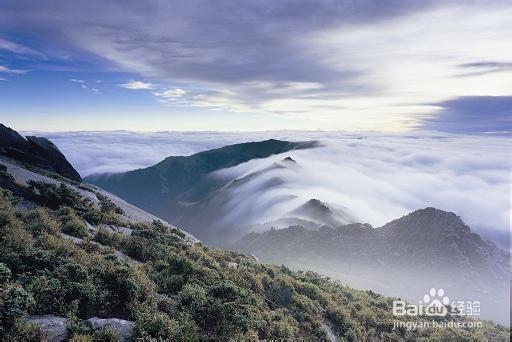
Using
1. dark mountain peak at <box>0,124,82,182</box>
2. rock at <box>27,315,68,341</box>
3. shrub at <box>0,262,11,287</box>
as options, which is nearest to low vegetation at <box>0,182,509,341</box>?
shrub at <box>0,262,11,287</box>

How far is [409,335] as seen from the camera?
72.5ft

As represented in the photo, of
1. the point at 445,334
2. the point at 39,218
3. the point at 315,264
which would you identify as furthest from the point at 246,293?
the point at 315,264

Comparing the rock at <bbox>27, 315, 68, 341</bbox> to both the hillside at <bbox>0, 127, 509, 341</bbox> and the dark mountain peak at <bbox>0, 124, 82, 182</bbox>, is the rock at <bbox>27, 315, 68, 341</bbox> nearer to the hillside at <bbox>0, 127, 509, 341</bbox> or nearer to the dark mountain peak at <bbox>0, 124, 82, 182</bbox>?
the hillside at <bbox>0, 127, 509, 341</bbox>

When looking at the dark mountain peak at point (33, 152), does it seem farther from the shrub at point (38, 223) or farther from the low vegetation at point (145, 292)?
the shrub at point (38, 223)

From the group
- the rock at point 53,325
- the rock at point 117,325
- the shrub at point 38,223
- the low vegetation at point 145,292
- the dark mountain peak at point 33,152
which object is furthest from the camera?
the dark mountain peak at point 33,152

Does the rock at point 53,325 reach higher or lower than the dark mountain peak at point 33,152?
lower

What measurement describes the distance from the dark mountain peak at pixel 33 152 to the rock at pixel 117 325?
3651 cm

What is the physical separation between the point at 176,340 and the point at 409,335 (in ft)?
52.9

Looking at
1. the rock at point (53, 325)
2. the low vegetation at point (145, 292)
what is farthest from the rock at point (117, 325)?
the rock at point (53, 325)

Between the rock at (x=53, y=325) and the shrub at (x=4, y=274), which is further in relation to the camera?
the shrub at (x=4, y=274)

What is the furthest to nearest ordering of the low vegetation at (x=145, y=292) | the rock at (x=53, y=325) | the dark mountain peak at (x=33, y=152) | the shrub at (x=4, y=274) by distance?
the dark mountain peak at (x=33, y=152) < the shrub at (x=4, y=274) < the low vegetation at (x=145, y=292) < the rock at (x=53, y=325)

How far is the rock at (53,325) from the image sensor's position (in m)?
10.7

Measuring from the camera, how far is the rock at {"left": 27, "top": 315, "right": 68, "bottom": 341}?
1071cm

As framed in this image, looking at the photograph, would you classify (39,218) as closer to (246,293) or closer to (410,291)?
(246,293)
